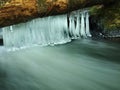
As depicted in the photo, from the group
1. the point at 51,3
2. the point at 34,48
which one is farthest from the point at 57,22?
the point at 51,3

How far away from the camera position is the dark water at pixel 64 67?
3.75 m

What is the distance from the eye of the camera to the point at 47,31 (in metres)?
4.87

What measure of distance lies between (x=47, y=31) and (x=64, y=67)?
86 centimetres

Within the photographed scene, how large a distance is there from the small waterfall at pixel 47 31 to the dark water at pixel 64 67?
6.1 inches

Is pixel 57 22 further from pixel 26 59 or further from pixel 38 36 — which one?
pixel 26 59

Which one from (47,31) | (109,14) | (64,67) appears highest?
(109,14)

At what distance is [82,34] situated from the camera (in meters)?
5.51

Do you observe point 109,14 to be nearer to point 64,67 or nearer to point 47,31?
point 47,31

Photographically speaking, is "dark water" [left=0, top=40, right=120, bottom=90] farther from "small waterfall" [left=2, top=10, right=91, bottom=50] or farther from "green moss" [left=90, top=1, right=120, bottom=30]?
"green moss" [left=90, top=1, right=120, bottom=30]

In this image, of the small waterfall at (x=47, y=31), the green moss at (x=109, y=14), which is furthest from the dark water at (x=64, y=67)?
the green moss at (x=109, y=14)

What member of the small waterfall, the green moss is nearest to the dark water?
the small waterfall

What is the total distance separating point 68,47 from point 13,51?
1.13 meters

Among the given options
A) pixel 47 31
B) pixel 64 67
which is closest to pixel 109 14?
pixel 47 31

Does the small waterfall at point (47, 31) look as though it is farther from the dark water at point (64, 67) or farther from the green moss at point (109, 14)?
the green moss at point (109, 14)
